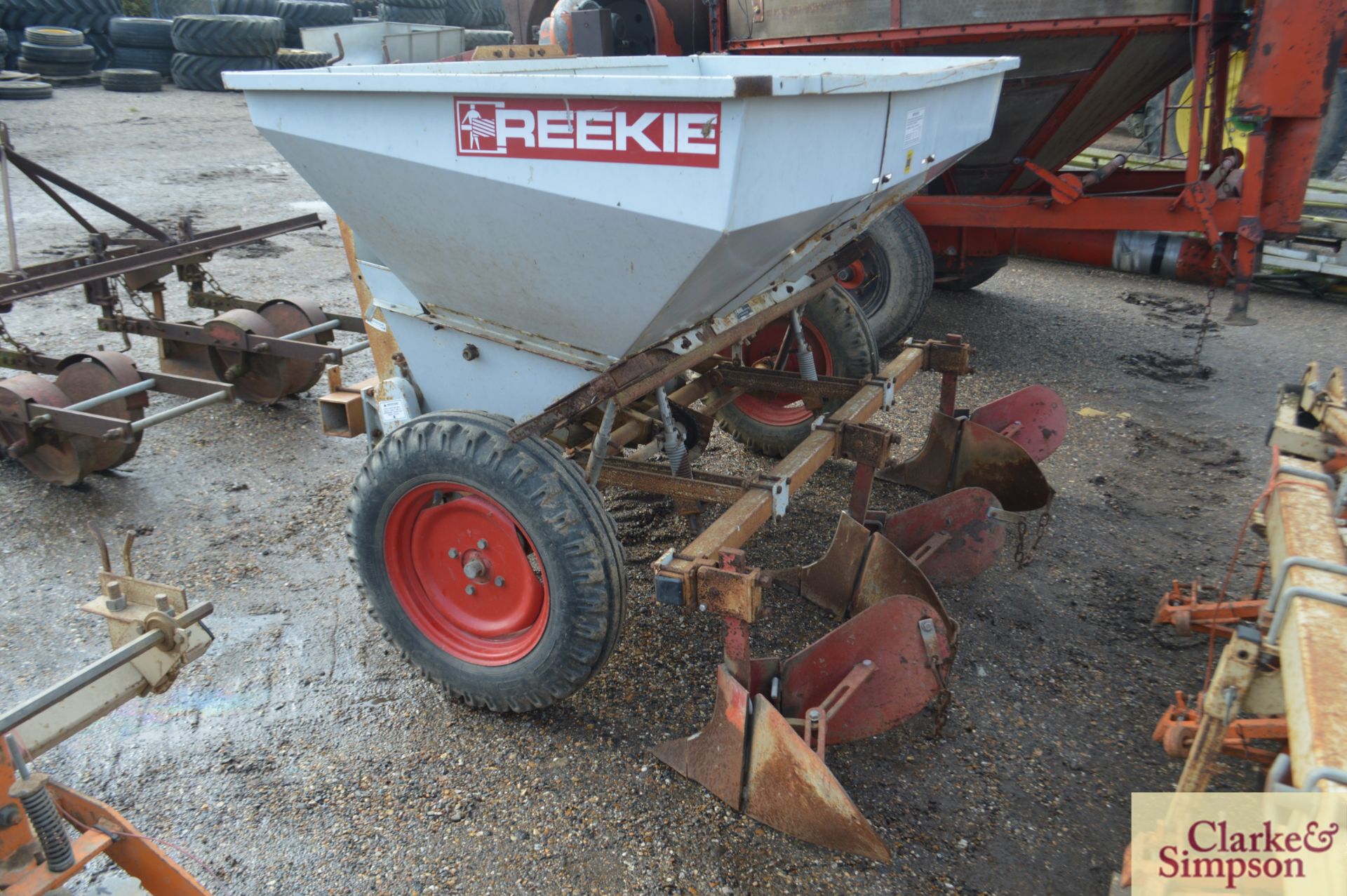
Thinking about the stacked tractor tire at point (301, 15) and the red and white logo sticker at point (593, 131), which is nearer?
the red and white logo sticker at point (593, 131)

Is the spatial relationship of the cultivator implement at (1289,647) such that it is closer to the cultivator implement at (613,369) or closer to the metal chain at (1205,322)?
the cultivator implement at (613,369)

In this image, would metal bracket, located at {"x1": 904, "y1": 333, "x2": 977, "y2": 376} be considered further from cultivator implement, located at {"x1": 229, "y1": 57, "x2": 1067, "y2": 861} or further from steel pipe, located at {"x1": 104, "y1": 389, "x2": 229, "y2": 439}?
steel pipe, located at {"x1": 104, "y1": 389, "x2": 229, "y2": 439}

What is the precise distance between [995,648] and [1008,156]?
3.53 meters

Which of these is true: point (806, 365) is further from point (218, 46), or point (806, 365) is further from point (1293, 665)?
point (218, 46)

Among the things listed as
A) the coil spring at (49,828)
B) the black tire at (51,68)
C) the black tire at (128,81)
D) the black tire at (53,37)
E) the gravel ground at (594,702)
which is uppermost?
the black tire at (53,37)

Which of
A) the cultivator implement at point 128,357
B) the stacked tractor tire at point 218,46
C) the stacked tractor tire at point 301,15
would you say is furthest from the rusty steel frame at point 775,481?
the stacked tractor tire at point 301,15

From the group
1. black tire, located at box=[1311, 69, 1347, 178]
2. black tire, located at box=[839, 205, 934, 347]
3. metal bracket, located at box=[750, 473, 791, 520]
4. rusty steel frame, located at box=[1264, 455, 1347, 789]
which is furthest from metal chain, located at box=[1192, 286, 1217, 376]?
metal bracket, located at box=[750, 473, 791, 520]

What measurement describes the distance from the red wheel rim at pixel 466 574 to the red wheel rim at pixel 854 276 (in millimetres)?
3178

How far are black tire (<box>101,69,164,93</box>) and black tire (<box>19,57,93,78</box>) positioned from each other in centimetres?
39

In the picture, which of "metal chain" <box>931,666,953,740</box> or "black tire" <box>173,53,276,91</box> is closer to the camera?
"metal chain" <box>931,666,953,740</box>

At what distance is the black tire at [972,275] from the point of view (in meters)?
6.32

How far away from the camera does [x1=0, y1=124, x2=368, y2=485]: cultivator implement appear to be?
369 centimetres

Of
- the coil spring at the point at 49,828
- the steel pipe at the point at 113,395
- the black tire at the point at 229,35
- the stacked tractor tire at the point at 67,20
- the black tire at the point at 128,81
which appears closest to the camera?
the coil spring at the point at 49,828

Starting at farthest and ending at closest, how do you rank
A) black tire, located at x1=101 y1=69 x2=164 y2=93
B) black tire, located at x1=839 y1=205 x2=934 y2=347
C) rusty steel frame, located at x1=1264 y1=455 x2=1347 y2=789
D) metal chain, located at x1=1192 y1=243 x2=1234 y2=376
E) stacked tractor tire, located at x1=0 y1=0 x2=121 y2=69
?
stacked tractor tire, located at x1=0 y1=0 x2=121 y2=69
black tire, located at x1=101 y1=69 x2=164 y2=93
black tire, located at x1=839 y1=205 x2=934 y2=347
metal chain, located at x1=1192 y1=243 x2=1234 y2=376
rusty steel frame, located at x1=1264 y1=455 x2=1347 y2=789
